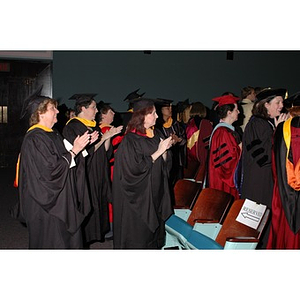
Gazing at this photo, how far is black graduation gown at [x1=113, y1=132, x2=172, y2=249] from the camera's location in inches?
157

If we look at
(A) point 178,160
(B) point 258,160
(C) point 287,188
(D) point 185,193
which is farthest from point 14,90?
(C) point 287,188

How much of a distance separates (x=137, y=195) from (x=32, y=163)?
1.01 m

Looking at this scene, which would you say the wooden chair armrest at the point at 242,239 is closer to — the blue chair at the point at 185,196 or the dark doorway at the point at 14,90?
the blue chair at the point at 185,196

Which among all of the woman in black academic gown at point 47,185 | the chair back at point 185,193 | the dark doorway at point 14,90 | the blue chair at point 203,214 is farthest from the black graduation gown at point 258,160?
the dark doorway at point 14,90

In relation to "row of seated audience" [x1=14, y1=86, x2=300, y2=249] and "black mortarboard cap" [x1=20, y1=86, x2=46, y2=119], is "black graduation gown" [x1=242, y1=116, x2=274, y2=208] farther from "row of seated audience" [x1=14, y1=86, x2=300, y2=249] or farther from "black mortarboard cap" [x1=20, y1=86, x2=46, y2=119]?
"black mortarboard cap" [x1=20, y1=86, x2=46, y2=119]

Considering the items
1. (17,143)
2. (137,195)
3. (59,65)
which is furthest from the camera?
(17,143)

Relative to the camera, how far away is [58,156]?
11.9 ft

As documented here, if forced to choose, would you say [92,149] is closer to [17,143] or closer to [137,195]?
[137,195]

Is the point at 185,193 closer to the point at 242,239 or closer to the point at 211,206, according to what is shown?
the point at 211,206

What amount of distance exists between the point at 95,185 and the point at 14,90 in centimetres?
717

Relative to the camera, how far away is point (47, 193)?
3.56 meters

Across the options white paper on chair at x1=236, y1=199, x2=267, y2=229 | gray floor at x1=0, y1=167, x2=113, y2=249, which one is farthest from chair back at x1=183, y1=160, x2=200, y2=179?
white paper on chair at x1=236, y1=199, x2=267, y2=229

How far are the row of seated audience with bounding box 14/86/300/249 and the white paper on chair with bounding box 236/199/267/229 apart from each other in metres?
0.62

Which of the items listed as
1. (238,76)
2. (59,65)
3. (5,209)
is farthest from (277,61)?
(5,209)
